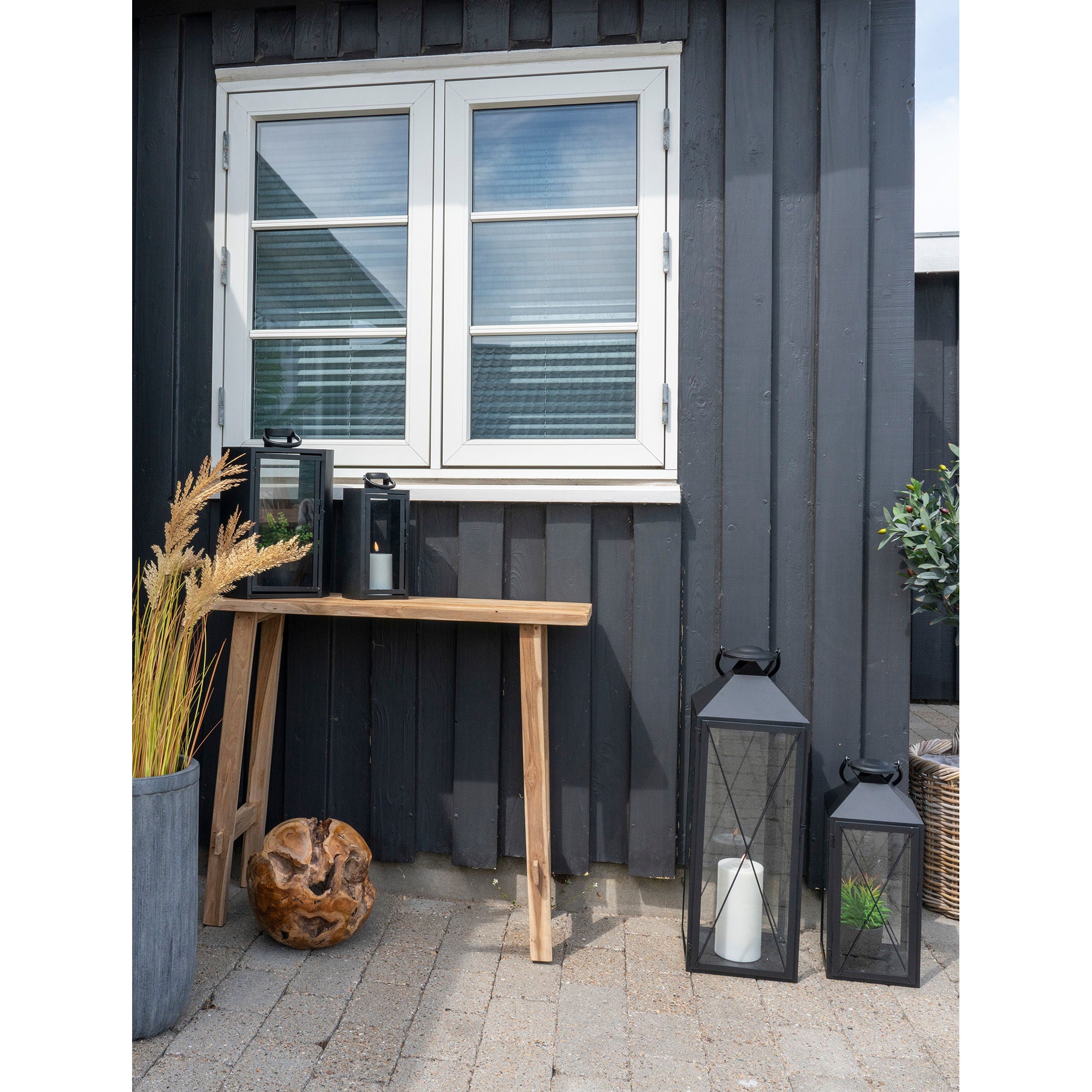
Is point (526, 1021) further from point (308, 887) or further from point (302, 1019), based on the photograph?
point (308, 887)

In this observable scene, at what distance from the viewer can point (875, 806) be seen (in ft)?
5.87

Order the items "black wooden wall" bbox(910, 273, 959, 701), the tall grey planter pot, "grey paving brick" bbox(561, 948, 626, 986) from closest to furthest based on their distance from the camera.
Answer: the tall grey planter pot < "grey paving brick" bbox(561, 948, 626, 986) < "black wooden wall" bbox(910, 273, 959, 701)

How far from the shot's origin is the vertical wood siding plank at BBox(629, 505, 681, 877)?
6.75 ft

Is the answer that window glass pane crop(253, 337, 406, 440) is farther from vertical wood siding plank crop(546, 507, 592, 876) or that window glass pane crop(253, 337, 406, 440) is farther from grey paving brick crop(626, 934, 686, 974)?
grey paving brick crop(626, 934, 686, 974)

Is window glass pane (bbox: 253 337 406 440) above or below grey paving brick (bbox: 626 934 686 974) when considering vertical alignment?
above

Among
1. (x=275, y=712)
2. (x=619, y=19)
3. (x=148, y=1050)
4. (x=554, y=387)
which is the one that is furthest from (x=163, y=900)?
(x=619, y=19)

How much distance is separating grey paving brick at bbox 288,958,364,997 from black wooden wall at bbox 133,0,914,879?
39cm

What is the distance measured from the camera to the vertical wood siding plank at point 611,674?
2084 mm

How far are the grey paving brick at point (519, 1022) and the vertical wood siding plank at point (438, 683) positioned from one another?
0.57 metres

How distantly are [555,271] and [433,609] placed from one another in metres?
1.01

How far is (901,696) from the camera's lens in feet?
6.61

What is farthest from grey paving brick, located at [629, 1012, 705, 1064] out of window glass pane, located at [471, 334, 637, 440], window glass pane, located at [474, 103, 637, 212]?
window glass pane, located at [474, 103, 637, 212]
